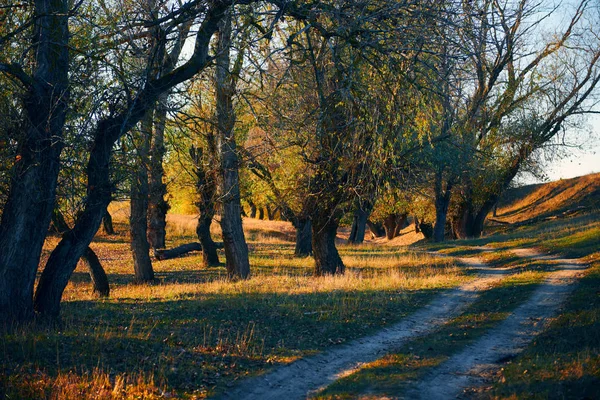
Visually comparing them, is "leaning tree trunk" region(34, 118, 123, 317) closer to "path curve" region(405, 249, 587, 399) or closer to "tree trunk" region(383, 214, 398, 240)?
"path curve" region(405, 249, 587, 399)

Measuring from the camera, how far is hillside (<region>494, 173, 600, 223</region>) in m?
44.8

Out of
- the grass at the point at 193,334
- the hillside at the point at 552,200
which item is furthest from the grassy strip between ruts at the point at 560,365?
the hillside at the point at 552,200

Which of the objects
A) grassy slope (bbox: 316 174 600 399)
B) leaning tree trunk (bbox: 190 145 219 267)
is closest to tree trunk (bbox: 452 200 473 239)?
leaning tree trunk (bbox: 190 145 219 267)

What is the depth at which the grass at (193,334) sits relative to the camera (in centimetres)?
693

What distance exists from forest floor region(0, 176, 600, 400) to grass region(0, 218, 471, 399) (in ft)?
0.09

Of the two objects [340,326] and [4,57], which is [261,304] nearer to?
[340,326]

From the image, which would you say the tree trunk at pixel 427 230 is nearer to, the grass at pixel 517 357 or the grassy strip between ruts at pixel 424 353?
the grass at pixel 517 357

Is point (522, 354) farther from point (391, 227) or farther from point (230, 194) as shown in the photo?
point (391, 227)

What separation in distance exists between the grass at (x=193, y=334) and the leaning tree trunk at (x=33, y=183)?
0.94 m

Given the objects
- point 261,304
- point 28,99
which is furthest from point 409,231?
point 28,99

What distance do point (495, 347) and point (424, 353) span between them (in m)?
1.22

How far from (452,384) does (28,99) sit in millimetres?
7732

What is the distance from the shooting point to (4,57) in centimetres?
1022

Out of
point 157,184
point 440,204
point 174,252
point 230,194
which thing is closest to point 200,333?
point 230,194
